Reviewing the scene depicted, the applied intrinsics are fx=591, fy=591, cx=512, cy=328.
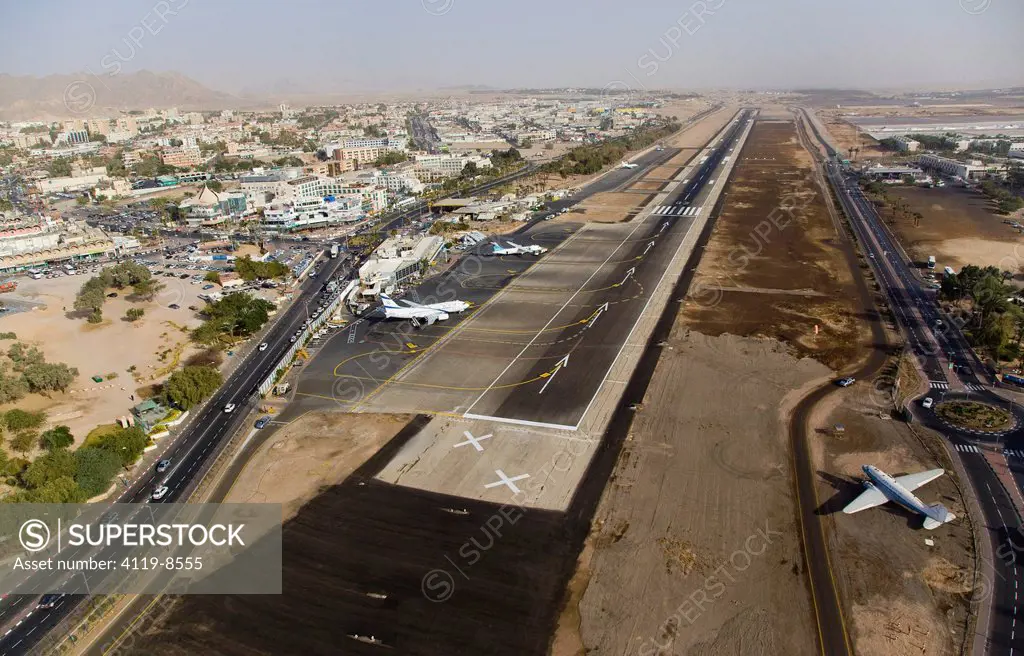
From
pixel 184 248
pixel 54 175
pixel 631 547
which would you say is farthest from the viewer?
pixel 54 175

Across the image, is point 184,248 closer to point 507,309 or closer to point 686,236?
point 507,309

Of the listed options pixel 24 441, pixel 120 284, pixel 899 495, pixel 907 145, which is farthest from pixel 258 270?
pixel 907 145

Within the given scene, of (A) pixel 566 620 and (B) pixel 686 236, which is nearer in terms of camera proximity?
(A) pixel 566 620

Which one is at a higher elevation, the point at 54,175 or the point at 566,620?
the point at 54,175

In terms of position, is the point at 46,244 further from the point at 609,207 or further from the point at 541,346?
the point at 609,207

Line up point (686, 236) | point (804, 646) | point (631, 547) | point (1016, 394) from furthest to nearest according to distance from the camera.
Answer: point (686, 236) → point (1016, 394) → point (631, 547) → point (804, 646)

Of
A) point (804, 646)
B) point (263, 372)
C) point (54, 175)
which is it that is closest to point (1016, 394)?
point (804, 646)

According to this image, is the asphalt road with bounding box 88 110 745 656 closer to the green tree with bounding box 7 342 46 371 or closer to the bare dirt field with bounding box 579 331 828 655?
the bare dirt field with bounding box 579 331 828 655

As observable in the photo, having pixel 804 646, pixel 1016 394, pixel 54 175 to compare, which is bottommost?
pixel 804 646
